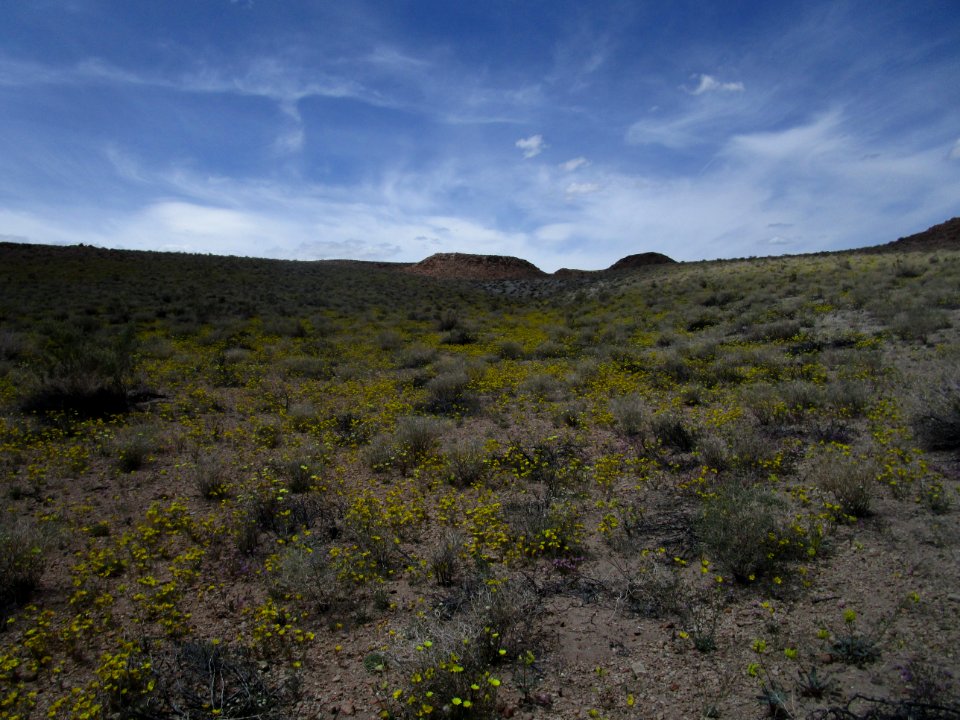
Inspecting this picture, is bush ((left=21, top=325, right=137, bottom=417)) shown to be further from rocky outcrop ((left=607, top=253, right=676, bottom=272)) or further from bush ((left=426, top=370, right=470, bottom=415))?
rocky outcrop ((left=607, top=253, right=676, bottom=272))

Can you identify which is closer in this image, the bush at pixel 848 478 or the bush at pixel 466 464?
the bush at pixel 848 478

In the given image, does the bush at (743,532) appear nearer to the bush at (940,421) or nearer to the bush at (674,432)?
the bush at (674,432)

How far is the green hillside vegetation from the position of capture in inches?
142

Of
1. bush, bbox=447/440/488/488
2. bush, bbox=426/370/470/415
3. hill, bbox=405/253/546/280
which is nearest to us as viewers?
bush, bbox=447/440/488/488

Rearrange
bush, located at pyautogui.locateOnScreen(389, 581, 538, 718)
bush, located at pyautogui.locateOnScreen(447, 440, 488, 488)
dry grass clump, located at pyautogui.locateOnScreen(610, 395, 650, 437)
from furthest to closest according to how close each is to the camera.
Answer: dry grass clump, located at pyautogui.locateOnScreen(610, 395, 650, 437) → bush, located at pyautogui.locateOnScreen(447, 440, 488, 488) → bush, located at pyautogui.locateOnScreen(389, 581, 538, 718)

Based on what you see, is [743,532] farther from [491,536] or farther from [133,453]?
[133,453]

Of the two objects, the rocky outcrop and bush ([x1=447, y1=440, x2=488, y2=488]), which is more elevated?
the rocky outcrop

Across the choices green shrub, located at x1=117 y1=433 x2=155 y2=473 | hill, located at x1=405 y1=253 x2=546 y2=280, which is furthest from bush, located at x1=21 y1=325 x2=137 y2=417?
hill, located at x1=405 y1=253 x2=546 y2=280

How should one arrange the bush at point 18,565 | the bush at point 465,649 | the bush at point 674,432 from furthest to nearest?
the bush at point 674,432
the bush at point 18,565
the bush at point 465,649

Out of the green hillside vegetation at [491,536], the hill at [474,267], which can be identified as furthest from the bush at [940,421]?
the hill at [474,267]

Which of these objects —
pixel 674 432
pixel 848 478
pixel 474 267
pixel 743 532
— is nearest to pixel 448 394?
pixel 674 432

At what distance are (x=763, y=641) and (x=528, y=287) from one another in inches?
1600

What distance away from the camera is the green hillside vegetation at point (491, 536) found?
3.60 m

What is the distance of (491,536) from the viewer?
18.2 ft
